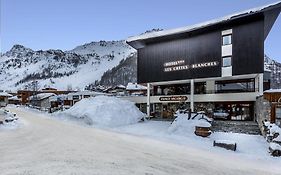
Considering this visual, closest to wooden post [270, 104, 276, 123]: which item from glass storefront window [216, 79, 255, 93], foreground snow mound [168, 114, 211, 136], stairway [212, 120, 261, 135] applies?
stairway [212, 120, 261, 135]

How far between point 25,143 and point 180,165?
1155 centimetres

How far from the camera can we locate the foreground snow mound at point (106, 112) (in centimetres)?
3797

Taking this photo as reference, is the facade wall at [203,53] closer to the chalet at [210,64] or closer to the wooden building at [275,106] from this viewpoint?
the chalet at [210,64]

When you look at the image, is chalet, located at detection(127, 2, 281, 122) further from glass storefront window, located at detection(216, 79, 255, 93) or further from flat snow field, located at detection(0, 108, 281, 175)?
flat snow field, located at detection(0, 108, 281, 175)

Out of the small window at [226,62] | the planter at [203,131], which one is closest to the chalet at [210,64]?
the small window at [226,62]

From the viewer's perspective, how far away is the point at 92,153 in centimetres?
1644

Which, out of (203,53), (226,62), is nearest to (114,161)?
(226,62)

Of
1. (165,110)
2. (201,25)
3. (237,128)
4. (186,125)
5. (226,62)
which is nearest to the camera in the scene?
(186,125)

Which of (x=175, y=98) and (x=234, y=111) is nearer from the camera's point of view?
(x=234, y=111)

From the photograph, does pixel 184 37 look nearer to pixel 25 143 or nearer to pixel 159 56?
pixel 159 56

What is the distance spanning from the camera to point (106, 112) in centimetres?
3991

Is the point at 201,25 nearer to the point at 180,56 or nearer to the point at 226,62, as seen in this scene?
the point at 180,56

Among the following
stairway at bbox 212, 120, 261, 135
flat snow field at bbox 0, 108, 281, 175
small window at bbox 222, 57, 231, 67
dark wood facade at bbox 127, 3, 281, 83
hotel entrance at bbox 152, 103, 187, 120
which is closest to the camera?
flat snow field at bbox 0, 108, 281, 175

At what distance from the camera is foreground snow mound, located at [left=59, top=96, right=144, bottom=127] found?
3797 centimetres
